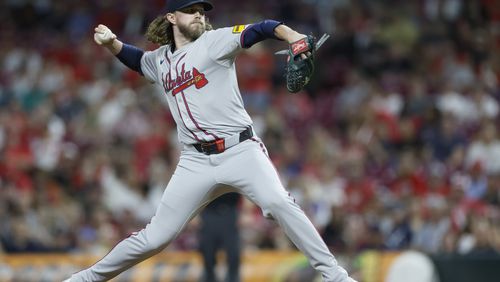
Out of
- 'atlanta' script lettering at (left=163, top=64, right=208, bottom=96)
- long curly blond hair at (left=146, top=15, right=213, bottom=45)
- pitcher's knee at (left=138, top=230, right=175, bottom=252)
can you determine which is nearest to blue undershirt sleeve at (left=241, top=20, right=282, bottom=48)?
'atlanta' script lettering at (left=163, top=64, right=208, bottom=96)

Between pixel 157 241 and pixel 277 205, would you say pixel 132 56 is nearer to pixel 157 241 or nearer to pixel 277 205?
pixel 157 241

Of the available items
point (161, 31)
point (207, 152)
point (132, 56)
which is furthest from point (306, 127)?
point (207, 152)

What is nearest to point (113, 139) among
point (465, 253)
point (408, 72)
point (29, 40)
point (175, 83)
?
point (29, 40)

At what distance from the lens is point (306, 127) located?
A: 13.5m

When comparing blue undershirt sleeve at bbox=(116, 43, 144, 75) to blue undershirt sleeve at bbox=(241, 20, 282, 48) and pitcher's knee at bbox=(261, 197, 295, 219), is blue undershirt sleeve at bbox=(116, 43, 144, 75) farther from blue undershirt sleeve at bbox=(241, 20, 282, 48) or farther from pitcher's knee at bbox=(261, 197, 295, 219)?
pitcher's knee at bbox=(261, 197, 295, 219)

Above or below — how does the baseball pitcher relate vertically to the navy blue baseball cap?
below

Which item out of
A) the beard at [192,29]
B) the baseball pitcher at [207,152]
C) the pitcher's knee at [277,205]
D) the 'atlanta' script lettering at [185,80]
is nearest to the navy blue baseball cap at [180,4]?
the baseball pitcher at [207,152]

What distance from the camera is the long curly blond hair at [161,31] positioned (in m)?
6.30

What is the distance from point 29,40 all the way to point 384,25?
5.34 meters

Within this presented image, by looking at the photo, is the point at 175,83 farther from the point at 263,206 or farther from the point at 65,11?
the point at 65,11

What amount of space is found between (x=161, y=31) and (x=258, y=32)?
92 centimetres

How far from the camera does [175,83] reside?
6.08 meters

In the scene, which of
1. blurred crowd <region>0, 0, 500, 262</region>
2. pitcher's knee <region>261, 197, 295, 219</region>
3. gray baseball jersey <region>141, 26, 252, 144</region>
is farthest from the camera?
blurred crowd <region>0, 0, 500, 262</region>

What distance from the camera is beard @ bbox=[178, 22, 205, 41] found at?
606 cm
